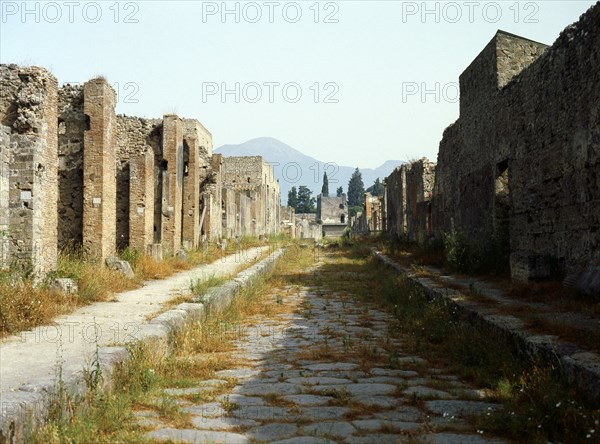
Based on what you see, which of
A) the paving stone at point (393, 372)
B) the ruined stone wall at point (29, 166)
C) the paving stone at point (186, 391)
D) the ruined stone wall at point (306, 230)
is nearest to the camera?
the paving stone at point (186, 391)

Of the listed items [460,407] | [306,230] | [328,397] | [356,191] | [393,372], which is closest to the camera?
[460,407]

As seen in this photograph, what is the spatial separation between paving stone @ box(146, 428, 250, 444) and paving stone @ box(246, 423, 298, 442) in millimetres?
91

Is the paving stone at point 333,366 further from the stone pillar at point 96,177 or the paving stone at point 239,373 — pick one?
the stone pillar at point 96,177

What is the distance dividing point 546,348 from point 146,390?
10.6 feet

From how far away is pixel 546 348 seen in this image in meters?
5.07

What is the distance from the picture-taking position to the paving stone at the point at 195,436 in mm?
3783

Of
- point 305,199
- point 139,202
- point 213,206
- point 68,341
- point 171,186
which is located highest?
point 305,199

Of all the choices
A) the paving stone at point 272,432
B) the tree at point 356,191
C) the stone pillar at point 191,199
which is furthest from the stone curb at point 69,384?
the tree at point 356,191

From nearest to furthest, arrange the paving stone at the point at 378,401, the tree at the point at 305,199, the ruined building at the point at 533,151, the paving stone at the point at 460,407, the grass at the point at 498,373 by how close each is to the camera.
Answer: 1. the grass at the point at 498,373
2. the paving stone at the point at 460,407
3. the paving stone at the point at 378,401
4. the ruined building at the point at 533,151
5. the tree at the point at 305,199

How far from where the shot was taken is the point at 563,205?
9.54 metres

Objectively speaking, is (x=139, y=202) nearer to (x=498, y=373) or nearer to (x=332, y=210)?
(x=498, y=373)

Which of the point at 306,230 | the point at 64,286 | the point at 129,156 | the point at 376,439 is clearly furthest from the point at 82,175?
the point at 306,230

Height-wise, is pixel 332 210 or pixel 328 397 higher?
pixel 332 210

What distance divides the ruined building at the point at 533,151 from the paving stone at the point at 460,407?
4.61 meters
